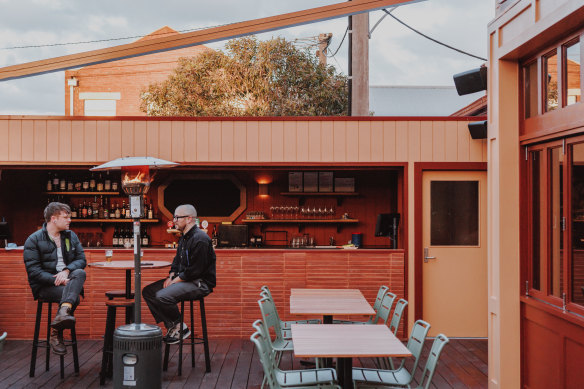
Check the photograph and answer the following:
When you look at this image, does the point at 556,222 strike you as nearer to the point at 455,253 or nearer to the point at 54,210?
the point at 455,253

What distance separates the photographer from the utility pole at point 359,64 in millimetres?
10031

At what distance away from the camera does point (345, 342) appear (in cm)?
416

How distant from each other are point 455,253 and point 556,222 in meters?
3.12

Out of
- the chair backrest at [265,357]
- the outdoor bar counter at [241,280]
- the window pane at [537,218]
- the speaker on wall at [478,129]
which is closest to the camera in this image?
the chair backrest at [265,357]

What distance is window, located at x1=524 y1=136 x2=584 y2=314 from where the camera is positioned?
4344 mm

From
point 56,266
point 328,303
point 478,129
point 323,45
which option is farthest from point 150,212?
point 323,45

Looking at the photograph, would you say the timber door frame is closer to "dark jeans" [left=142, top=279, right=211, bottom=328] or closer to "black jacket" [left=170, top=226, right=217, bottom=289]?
"black jacket" [left=170, top=226, right=217, bottom=289]

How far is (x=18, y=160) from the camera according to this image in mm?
7762

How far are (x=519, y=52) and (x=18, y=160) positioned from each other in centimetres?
614

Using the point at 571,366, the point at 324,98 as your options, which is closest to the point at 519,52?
the point at 571,366

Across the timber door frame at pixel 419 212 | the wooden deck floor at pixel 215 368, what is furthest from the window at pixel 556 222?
the timber door frame at pixel 419 212

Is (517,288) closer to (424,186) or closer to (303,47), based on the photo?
(424,186)

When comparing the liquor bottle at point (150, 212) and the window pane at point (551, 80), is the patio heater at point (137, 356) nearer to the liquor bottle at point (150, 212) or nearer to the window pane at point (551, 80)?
the window pane at point (551, 80)

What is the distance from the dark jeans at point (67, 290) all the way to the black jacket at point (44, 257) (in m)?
0.07
